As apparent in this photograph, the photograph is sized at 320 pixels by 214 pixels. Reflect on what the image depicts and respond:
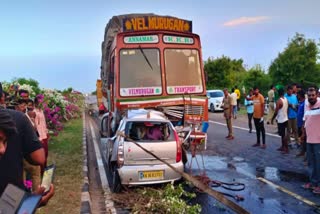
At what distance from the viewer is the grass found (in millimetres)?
6699

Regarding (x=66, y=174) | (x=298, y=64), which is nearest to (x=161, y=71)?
(x=66, y=174)

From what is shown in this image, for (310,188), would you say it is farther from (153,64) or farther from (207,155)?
(153,64)

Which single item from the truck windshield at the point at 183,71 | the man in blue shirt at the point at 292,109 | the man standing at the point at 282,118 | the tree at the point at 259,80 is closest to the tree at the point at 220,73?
the tree at the point at 259,80

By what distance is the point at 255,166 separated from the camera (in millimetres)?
9844

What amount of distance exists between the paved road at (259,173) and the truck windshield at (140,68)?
100 inches

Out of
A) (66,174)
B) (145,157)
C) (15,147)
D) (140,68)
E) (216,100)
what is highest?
(140,68)

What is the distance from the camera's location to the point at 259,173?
9.09m

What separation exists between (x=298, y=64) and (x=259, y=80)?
11.3ft

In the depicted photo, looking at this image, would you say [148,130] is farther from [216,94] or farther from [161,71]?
[216,94]

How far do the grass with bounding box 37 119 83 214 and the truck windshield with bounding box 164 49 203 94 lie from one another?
3.37 meters

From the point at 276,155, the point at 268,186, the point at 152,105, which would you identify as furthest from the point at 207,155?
the point at 268,186

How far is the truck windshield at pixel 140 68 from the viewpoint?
34.8 feet

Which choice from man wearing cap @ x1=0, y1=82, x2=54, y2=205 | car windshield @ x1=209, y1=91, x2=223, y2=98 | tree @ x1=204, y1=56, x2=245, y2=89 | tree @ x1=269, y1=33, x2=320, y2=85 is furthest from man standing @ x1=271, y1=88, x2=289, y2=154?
tree @ x1=204, y1=56, x2=245, y2=89

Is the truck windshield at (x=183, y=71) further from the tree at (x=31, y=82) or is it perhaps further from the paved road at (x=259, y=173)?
the tree at (x=31, y=82)
